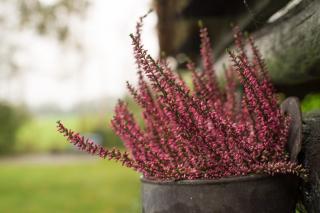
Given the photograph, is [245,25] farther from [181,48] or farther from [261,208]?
[181,48]

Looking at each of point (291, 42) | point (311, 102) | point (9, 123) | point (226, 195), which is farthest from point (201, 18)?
point (9, 123)

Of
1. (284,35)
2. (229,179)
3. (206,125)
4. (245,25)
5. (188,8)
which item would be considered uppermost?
(188,8)

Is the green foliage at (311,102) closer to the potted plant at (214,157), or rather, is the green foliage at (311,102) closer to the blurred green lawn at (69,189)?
the potted plant at (214,157)

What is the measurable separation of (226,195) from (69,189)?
33.1 feet

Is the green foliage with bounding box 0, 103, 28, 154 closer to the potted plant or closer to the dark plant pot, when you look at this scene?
the potted plant

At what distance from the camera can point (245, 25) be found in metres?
4.26

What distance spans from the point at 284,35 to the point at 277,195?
4.08 ft

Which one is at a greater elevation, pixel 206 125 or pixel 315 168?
pixel 206 125

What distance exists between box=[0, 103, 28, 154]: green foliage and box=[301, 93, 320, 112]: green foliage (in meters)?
16.7

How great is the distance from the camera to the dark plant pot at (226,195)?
2.09m

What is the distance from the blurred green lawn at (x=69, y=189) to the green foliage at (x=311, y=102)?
4.43m

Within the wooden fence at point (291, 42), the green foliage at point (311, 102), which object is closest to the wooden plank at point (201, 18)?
the wooden fence at point (291, 42)

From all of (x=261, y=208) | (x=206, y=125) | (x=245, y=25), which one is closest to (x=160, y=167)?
(x=206, y=125)

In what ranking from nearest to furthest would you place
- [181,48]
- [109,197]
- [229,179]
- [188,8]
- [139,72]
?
[229,179]
[139,72]
[188,8]
[181,48]
[109,197]
